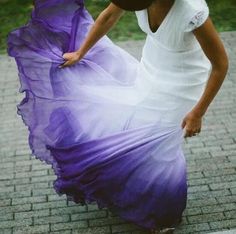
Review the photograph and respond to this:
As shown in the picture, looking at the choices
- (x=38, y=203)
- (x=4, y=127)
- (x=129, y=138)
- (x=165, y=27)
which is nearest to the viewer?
(x=165, y=27)

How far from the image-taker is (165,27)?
317 centimetres

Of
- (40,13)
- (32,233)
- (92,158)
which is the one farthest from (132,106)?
→ (32,233)

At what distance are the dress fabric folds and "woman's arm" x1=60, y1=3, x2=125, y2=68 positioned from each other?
0.06 m

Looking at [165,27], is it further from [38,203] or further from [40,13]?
[38,203]

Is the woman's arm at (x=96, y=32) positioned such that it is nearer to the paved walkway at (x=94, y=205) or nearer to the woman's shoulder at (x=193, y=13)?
the woman's shoulder at (x=193, y=13)

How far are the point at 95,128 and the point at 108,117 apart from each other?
12 cm

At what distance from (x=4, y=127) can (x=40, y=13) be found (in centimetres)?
231

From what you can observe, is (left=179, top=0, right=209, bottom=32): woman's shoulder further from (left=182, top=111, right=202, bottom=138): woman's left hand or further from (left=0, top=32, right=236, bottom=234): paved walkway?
(left=0, top=32, right=236, bottom=234): paved walkway

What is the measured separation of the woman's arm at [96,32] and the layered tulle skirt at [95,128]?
0.08 metres

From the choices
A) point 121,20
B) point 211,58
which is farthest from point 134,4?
point 121,20

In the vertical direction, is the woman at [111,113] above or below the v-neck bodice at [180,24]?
below

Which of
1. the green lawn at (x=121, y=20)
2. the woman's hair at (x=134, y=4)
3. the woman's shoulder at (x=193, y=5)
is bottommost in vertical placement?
the green lawn at (x=121, y=20)

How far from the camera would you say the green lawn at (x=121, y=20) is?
325 inches

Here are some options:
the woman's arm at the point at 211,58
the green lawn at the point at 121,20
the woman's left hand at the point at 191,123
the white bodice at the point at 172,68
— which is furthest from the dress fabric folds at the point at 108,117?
the green lawn at the point at 121,20
